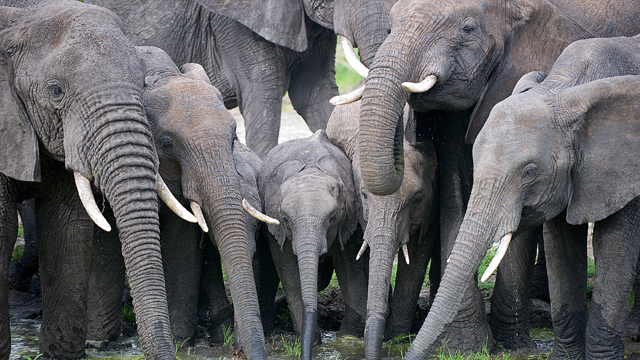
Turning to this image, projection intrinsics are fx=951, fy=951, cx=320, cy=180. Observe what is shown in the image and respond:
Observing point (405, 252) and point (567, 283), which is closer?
point (567, 283)

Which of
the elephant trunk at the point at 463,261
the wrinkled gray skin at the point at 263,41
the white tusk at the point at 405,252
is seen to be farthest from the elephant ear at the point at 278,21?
the elephant trunk at the point at 463,261

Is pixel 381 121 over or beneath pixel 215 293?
over

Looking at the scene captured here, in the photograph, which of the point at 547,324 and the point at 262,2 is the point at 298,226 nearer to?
the point at 547,324

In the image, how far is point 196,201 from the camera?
509cm

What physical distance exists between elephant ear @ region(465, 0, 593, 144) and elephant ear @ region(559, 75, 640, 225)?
0.75 m

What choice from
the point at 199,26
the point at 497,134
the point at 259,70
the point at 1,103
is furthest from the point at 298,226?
the point at 199,26

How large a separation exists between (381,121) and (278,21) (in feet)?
8.30

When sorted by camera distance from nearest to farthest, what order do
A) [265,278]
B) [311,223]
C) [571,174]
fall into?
1. [571,174]
2. [311,223]
3. [265,278]

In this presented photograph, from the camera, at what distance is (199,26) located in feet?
26.9

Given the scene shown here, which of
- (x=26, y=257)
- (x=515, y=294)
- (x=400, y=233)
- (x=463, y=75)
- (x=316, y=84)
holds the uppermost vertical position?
(x=316, y=84)

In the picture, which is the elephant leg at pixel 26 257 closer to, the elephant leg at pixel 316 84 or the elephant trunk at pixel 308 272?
the elephant leg at pixel 316 84

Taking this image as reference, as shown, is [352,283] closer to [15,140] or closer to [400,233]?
[400,233]

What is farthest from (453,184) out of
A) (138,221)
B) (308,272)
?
(138,221)

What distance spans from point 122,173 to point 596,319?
98.5 inches
